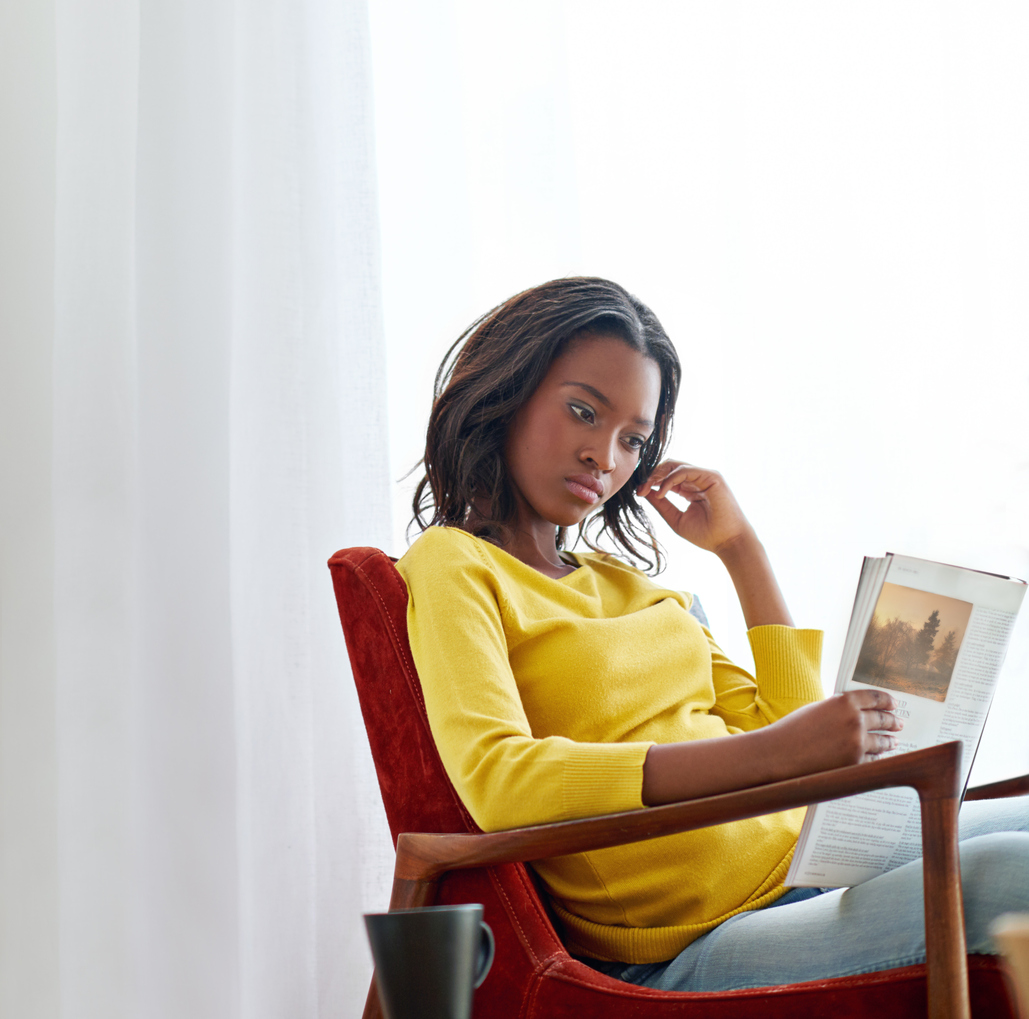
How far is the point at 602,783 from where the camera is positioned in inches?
32.8

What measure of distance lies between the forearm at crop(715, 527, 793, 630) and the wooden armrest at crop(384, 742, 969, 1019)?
0.58 meters

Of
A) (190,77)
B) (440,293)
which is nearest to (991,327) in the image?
(440,293)

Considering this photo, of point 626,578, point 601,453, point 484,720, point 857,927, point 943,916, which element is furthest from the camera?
point 626,578

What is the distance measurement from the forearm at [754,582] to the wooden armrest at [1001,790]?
1.12ft

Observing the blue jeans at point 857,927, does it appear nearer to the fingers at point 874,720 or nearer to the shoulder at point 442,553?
Result: the fingers at point 874,720

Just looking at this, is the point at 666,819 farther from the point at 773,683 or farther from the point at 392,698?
the point at 773,683

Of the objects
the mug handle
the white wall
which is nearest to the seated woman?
the mug handle

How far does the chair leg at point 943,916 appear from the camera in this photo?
658 millimetres

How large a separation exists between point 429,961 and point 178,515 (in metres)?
0.84

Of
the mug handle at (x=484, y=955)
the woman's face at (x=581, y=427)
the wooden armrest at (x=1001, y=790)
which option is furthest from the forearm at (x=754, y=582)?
the mug handle at (x=484, y=955)

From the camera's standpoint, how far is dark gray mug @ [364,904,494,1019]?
0.56 meters

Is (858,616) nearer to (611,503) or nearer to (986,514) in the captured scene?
(611,503)

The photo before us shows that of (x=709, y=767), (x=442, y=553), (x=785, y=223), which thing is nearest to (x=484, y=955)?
(x=709, y=767)

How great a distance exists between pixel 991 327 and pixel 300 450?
1.16 metres
